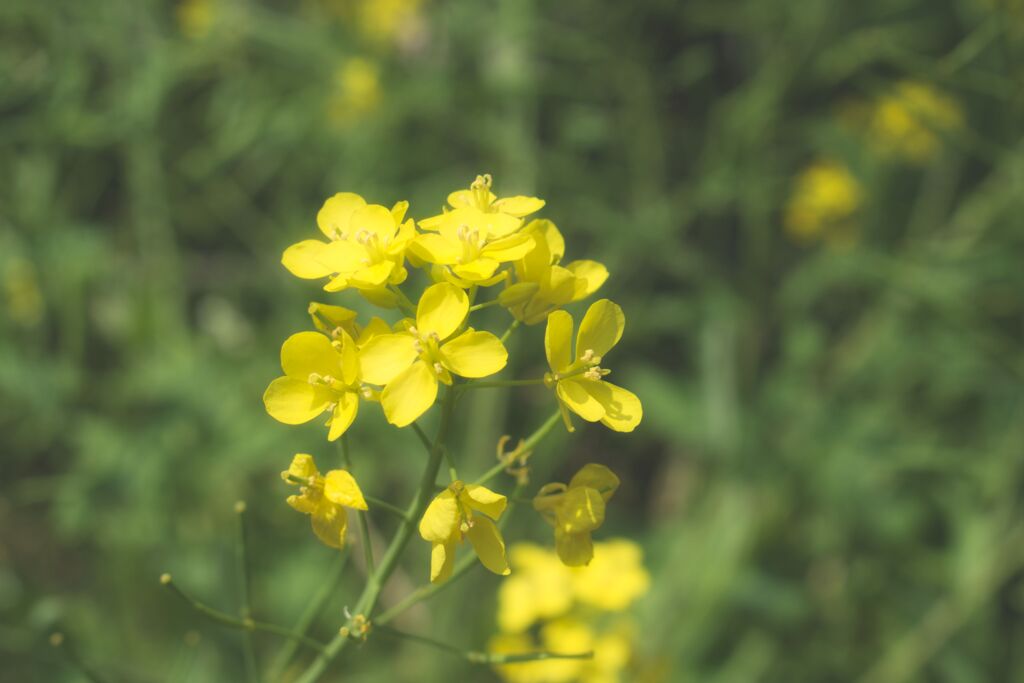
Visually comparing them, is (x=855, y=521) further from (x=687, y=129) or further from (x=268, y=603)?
(x=268, y=603)


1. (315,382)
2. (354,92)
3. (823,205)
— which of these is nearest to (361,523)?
(315,382)

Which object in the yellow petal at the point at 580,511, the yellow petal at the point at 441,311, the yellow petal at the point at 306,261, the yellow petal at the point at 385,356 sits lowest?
the yellow petal at the point at 580,511

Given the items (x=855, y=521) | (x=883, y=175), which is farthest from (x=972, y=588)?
(x=883, y=175)

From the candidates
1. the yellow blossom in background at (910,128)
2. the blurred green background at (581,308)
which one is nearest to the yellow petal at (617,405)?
the blurred green background at (581,308)

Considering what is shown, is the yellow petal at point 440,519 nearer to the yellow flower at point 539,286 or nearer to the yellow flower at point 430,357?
the yellow flower at point 430,357

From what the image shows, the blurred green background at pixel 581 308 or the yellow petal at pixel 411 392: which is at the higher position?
the blurred green background at pixel 581 308
